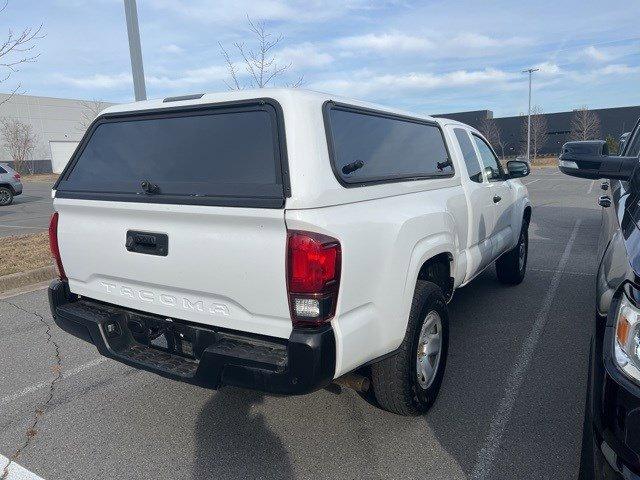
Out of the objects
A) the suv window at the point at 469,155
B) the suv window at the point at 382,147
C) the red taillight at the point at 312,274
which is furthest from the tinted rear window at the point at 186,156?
the suv window at the point at 469,155

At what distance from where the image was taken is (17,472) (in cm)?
271

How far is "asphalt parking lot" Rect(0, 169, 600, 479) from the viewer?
2.71 m

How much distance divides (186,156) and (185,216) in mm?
421

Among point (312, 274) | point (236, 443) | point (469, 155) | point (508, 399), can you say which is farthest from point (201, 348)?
point (469, 155)

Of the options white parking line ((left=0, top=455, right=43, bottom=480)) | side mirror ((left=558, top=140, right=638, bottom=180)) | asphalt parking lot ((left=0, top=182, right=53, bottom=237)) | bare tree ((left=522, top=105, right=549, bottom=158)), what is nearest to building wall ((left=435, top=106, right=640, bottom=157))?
bare tree ((left=522, top=105, right=549, bottom=158))

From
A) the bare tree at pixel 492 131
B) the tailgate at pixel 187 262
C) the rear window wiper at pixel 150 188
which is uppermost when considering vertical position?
the bare tree at pixel 492 131

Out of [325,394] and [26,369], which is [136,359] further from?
[26,369]

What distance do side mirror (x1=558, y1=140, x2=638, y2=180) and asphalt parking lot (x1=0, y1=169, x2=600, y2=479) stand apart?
1.52 metres

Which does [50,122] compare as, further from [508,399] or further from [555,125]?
[508,399]

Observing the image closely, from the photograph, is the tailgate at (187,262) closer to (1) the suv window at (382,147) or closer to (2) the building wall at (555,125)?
(1) the suv window at (382,147)

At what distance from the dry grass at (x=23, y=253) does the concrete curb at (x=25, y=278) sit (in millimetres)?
216

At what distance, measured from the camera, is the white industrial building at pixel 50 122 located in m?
51.0

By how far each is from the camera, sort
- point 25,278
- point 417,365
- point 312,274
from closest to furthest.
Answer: point 312,274 → point 417,365 → point 25,278

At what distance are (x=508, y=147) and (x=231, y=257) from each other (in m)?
51.7
